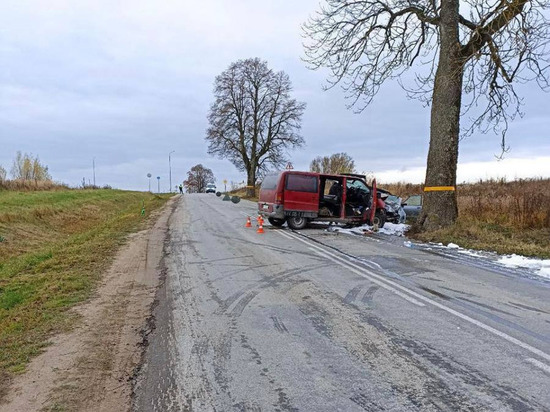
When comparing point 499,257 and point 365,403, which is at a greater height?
point 499,257

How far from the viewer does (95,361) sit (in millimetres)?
4160

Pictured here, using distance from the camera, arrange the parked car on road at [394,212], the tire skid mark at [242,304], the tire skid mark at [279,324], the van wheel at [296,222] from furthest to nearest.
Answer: the parked car on road at [394,212]
the van wheel at [296,222]
the tire skid mark at [242,304]
the tire skid mark at [279,324]

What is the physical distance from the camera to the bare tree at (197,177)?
392ft

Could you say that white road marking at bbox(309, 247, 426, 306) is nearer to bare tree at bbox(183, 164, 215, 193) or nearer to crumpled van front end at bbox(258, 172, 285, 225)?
crumpled van front end at bbox(258, 172, 285, 225)

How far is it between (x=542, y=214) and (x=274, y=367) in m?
12.1

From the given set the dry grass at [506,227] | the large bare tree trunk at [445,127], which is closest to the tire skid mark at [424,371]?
the dry grass at [506,227]

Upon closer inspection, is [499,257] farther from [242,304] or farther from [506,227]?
[242,304]

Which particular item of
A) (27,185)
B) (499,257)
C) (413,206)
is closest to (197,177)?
(27,185)

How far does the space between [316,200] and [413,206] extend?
268 inches

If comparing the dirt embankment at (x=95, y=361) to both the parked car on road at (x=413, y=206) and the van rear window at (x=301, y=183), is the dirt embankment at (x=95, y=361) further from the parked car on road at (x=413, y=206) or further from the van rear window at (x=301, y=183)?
the parked car on road at (x=413, y=206)

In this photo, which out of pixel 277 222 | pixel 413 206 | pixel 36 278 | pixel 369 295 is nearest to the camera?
pixel 369 295

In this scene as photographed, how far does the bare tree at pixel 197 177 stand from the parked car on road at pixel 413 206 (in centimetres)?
10162

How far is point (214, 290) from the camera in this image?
22.6ft

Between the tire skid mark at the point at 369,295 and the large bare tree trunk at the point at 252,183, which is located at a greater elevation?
the large bare tree trunk at the point at 252,183
